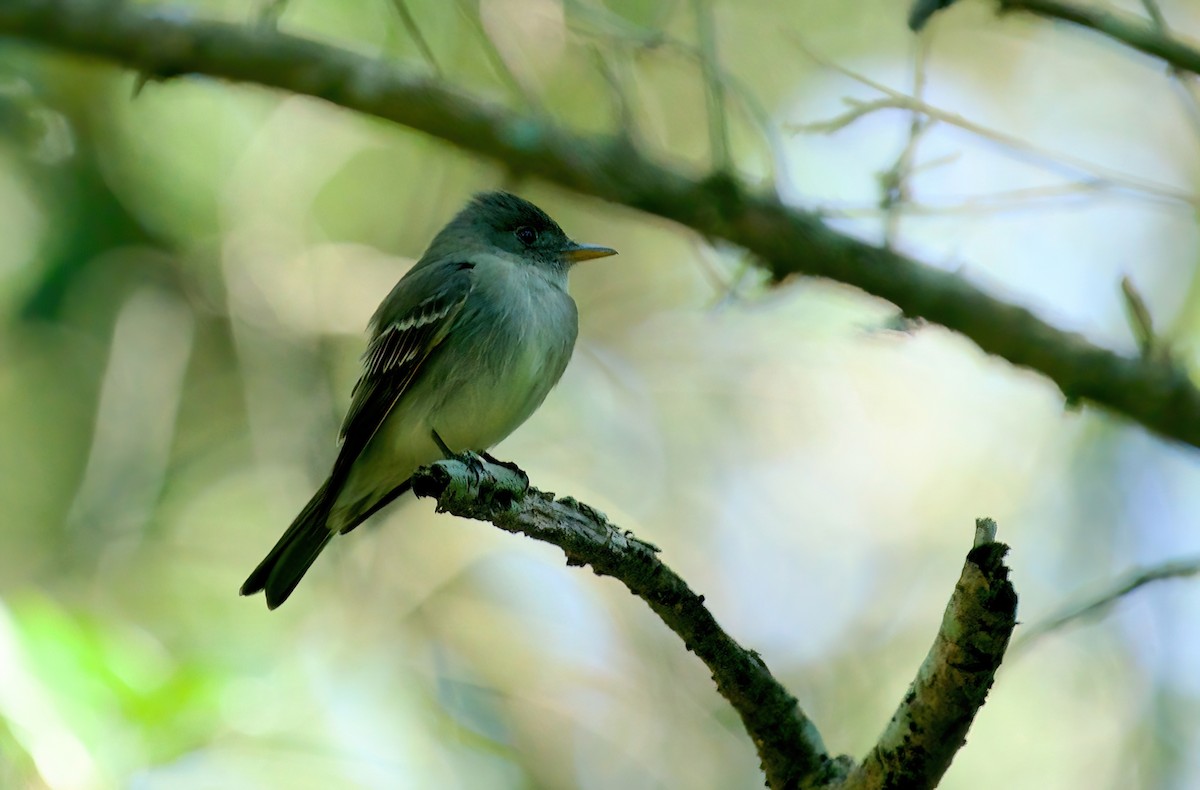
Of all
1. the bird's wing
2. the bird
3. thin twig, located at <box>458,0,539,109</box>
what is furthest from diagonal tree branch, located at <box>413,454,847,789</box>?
thin twig, located at <box>458,0,539,109</box>

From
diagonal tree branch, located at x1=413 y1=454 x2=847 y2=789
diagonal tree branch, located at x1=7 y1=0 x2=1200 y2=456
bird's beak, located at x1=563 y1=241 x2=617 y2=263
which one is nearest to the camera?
diagonal tree branch, located at x1=413 y1=454 x2=847 y2=789

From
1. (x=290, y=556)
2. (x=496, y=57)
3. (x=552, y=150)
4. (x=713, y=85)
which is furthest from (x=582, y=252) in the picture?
(x=290, y=556)

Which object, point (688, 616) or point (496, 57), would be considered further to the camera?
point (496, 57)

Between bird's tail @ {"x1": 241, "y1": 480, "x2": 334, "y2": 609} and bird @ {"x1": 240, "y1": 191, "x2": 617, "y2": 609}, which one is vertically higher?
bird @ {"x1": 240, "y1": 191, "x2": 617, "y2": 609}

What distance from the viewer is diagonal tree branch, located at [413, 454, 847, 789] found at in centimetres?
293

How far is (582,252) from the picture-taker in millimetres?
4973

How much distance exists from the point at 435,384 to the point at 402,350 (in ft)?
0.72

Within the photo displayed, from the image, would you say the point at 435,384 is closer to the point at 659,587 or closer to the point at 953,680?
the point at 659,587

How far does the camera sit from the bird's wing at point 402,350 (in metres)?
4.43

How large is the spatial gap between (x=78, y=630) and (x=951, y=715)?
2646mm

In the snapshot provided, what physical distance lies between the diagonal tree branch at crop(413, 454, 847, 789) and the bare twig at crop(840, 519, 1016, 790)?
19 centimetres

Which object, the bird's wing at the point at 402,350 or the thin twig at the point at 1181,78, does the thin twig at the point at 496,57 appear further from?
the thin twig at the point at 1181,78

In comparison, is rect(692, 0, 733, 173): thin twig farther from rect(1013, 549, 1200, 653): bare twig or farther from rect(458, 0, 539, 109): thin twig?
rect(1013, 549, 1200, 653): bare twig

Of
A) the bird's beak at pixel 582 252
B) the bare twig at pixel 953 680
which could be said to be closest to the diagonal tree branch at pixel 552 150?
the bird's beak at pixel 582 252
